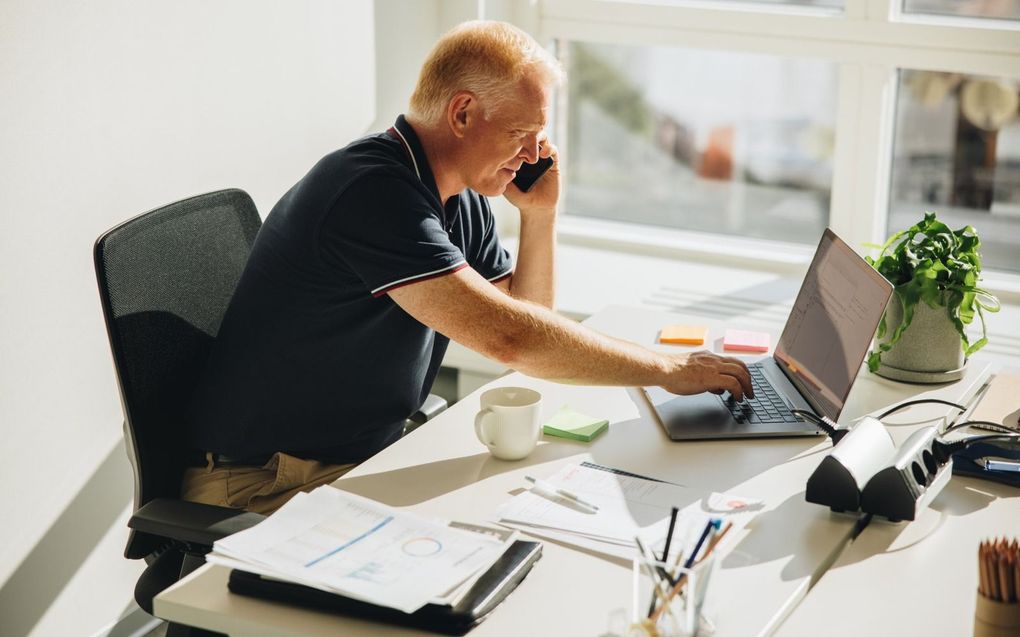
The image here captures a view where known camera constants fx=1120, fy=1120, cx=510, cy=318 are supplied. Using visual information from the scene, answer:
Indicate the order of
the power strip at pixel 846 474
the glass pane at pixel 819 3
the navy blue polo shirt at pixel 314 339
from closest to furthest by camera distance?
the power strip at pixel 846 474 < the navy blue polo shirt at pixel 314 339 < the glass pane at pixel 819 3

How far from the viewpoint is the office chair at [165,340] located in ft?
5.32

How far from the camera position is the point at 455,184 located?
6.53 feet

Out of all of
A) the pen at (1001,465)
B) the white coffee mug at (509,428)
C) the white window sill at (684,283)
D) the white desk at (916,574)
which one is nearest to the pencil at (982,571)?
the white desk at (916,574)

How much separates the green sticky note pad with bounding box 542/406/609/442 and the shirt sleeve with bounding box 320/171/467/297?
0.29 metres

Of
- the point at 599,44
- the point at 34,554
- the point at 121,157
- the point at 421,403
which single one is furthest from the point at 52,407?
the point at 599,44

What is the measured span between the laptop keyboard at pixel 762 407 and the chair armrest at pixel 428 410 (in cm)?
53

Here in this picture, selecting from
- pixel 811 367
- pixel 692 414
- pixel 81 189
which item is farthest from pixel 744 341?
pixel 81 189

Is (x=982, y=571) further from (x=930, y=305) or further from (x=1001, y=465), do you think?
(x=930, y=305)

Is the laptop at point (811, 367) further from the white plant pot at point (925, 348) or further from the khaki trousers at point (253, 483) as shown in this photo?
the khaki trousers at point (253, 483)

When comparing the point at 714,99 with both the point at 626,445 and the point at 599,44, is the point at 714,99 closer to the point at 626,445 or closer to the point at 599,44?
the point at 599,44

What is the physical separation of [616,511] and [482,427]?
0.26 m

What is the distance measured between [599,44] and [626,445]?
183cm

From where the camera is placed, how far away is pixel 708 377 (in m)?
1.83

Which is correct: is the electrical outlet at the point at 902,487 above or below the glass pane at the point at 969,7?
below
